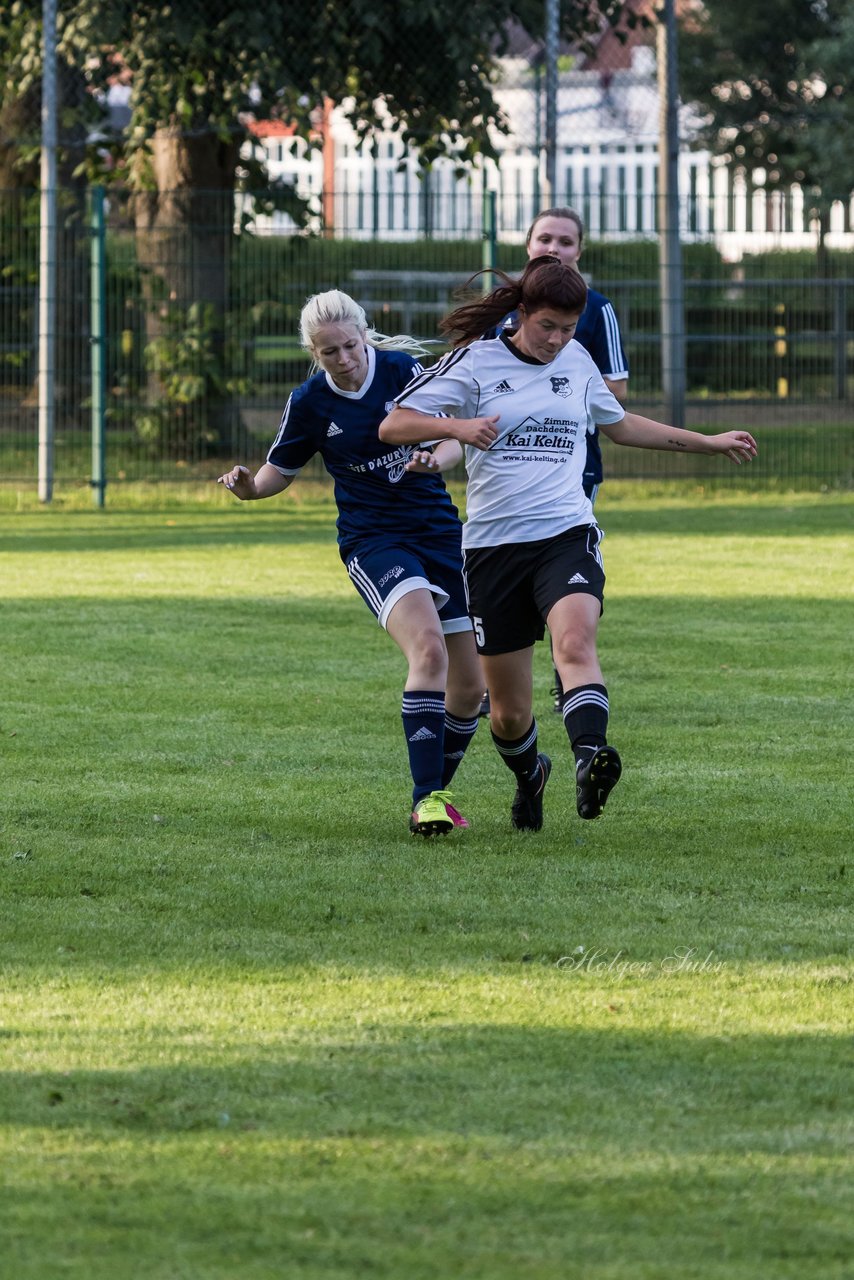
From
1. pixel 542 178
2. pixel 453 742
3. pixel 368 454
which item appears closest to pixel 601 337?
pixel 368 454

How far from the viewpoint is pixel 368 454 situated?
659 centimetres

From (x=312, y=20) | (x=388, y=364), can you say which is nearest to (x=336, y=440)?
(x=388, y=364)

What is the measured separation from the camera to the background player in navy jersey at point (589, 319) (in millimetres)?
7695

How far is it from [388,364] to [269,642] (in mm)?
4023

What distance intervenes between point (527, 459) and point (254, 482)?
1.02m

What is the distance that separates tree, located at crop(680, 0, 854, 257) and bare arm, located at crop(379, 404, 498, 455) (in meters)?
25.4

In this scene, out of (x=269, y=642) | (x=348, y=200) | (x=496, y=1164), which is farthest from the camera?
(x=348, y=200)

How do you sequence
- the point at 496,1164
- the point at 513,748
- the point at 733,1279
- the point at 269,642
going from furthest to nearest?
1. the point at 269,642
2. the point at 513,748
3. the point at 496,1164
4. the point at 733,1279

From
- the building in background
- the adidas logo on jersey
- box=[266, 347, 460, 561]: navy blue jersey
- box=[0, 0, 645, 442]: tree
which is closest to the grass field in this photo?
the adidas logo on jersey

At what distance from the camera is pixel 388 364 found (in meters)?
6.70

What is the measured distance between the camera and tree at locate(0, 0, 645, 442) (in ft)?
63.1

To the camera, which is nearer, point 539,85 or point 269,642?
point 269,642

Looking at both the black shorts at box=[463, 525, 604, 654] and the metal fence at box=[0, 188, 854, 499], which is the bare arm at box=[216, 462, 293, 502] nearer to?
the black shorts at box=[463, 525, 604, 654]

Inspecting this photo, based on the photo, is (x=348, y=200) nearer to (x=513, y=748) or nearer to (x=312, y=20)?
(x=312, y=20)
